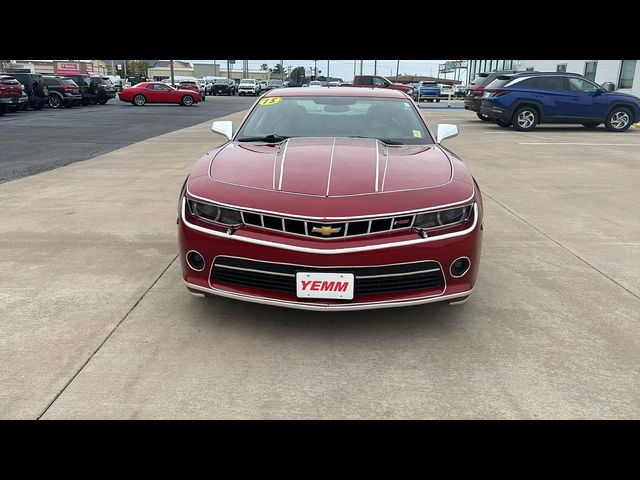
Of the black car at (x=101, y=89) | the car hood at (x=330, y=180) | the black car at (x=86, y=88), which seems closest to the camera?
the car hood at (x=330, y=180)

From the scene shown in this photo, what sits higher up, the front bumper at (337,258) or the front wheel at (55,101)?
the front bumper at (337,258)

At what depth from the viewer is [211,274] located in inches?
126

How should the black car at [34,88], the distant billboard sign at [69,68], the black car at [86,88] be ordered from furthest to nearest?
1. the distant billboard sign at [69,68]
2. the black car at [86,88]
3. the black car at [34,88]

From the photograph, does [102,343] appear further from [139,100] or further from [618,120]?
[139,100]

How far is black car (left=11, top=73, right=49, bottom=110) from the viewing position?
23672 millimetres

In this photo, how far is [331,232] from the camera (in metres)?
3.01

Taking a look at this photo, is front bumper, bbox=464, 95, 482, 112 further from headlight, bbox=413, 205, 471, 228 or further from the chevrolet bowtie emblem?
the chevrolet bowtie emblem

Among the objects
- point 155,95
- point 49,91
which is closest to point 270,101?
point 49,91

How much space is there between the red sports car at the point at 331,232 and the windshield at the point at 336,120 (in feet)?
2.77

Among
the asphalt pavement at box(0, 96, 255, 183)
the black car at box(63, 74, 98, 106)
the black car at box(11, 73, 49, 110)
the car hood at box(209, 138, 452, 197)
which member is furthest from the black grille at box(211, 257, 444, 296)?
the black car at box(63, 74, 98, 106)

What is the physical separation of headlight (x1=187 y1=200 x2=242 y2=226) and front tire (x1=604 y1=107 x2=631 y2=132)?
16.2m

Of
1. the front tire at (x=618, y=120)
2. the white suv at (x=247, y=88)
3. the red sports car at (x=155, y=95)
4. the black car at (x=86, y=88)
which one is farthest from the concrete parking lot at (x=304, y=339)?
the white suv at (x=247, y=88)

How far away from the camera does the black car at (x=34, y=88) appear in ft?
77.7

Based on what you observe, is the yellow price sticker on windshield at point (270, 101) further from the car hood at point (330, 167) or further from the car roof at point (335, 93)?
the car hood at point (330, 167)
